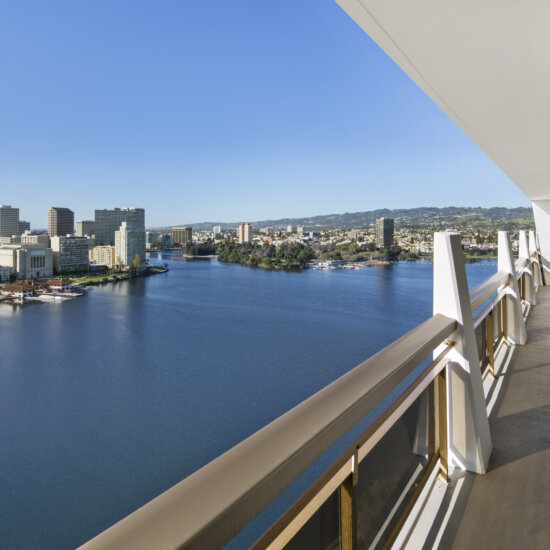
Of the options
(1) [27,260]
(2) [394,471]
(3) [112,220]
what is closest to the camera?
(2) [394,471]

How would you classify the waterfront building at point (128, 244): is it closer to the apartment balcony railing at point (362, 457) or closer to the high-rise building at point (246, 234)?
the high-rise building at point (246, 234)

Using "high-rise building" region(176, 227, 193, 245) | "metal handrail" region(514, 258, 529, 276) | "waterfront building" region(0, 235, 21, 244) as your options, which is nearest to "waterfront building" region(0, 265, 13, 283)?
"waterfront building" region(0, 235, 21, 244)

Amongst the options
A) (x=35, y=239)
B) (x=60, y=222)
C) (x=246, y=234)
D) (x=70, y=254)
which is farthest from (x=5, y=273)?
(x=246, y=234)

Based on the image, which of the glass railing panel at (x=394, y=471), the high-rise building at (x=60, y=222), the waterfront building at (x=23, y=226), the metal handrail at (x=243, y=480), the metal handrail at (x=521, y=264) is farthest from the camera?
the high-rise building at (x=60, y=222)

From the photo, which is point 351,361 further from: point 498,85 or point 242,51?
point 242,51

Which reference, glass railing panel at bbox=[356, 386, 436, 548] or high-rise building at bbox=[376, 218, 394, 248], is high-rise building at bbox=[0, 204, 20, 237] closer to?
high-rise building at bbox=[376, 218, 394, 248]

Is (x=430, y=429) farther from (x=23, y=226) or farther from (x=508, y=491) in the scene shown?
(x=23, y=226)

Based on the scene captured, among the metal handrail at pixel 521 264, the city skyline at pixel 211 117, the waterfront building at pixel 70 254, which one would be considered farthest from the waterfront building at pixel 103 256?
the metal handrail at pixel 521 264
